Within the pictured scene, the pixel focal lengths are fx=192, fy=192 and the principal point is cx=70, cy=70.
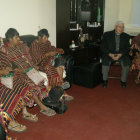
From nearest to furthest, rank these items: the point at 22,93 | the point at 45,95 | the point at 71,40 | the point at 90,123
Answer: the point at 22,93 < the point at 90,123 < the point at 45,95 < the point at 71,40

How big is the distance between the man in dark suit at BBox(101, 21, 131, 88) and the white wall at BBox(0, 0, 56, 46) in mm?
1033

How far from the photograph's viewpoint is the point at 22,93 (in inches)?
84.6

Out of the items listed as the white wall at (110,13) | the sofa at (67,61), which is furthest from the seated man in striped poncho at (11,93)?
the white wall at (110,13)

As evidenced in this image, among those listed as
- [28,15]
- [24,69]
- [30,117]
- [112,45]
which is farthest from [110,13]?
[30,117]

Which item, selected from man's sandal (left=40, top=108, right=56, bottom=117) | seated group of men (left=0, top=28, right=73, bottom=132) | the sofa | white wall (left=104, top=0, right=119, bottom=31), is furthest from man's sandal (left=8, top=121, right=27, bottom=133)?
white wall (left=104, top=0, right=119, bottom=31)

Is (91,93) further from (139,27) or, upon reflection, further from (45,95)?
(139,27)

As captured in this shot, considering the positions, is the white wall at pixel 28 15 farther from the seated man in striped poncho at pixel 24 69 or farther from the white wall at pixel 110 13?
the white wall at pixel 110 13

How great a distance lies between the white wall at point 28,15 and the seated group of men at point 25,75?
53 cm

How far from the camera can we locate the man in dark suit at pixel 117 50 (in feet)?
11.6

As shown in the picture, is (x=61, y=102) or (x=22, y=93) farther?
(x=61, y=102)

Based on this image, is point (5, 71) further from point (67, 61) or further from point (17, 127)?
point (67, 61)

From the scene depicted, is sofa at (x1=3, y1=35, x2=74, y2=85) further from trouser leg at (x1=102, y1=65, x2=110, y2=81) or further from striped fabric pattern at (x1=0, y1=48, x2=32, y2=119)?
striped fabric pattern at (x1=0, y1=48, x2=32, y2=119)

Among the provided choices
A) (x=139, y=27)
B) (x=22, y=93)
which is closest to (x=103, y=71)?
(x=22, y=93)

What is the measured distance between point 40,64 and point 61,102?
64 centimetres
